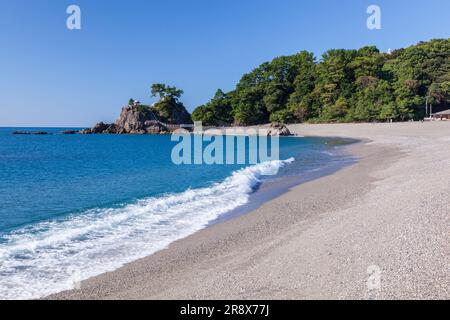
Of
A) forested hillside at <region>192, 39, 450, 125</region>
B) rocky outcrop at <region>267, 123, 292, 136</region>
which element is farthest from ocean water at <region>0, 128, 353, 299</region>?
forested hillside at <region>192, 39, 450, 125</region>

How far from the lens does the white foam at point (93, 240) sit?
6745 millimetres

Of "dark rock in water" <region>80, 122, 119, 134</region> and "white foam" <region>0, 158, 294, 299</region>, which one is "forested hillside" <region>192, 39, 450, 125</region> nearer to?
"dark rock in water" <region>80, 122, 119, 134</region>

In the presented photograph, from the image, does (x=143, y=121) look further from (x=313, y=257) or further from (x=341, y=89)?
(x=313, y=257)

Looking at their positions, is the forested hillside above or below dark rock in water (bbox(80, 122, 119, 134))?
above

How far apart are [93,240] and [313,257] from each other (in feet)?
18.9

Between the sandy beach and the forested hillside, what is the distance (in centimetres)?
6172

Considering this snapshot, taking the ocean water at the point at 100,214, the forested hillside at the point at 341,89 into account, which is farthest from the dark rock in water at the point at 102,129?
the ocean water at the point at 100,214

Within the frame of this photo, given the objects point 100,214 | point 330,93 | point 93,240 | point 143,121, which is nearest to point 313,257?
point 93,240

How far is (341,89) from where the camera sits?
7900 centimetres

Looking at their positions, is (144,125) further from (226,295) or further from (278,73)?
(226,295)

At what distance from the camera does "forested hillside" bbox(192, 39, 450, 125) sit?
6775 centimetres

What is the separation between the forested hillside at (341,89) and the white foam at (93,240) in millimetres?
61554

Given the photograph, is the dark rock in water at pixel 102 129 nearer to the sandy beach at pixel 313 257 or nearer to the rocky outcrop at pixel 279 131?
the rocky outcrop at pixel 279 131
